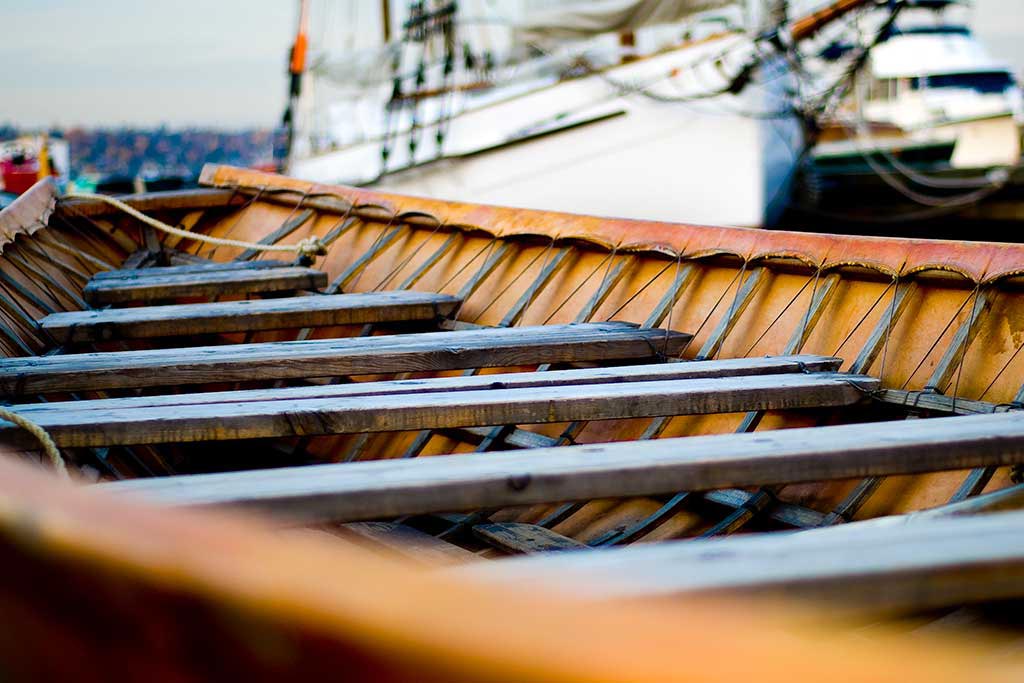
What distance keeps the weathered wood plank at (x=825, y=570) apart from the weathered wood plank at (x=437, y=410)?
4.50 ft

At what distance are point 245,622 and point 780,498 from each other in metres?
2.30

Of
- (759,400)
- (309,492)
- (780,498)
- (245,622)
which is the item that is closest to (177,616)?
(245,622)

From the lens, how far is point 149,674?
0.80m

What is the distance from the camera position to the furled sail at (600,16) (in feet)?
42.8

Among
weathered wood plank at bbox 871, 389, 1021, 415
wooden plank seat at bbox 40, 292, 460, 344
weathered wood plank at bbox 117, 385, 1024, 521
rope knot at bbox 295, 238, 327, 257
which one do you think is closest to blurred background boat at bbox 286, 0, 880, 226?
rope knot at bbox 295, 238, 327, 257

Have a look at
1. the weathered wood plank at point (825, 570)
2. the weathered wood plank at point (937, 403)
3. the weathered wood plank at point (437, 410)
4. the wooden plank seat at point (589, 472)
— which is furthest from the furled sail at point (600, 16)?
the weathered wood plank at point (825, 570)

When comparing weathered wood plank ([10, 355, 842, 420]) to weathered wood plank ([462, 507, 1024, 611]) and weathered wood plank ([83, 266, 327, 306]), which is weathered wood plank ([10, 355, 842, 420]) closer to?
weathered wood plank ([462, 507, 1024, 611])

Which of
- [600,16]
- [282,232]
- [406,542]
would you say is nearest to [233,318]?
[406,542]

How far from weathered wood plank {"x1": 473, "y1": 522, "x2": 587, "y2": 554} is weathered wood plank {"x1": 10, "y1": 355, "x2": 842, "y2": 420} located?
1.34 feet

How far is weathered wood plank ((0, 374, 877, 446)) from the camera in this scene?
232 cm

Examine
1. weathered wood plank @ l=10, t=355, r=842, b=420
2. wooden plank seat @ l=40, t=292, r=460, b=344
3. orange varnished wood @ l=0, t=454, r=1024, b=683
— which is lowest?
wooden plank seat @ l=40, t=292, r=460, b=344

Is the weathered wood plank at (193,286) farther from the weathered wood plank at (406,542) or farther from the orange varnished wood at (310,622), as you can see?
the orange varnished wood at (310,622)

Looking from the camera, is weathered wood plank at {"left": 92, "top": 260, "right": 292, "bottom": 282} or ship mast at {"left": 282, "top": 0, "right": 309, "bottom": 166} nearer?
weathered wood plank at {"left": 92, "top": 260, "right": 292, "bottom": 282}

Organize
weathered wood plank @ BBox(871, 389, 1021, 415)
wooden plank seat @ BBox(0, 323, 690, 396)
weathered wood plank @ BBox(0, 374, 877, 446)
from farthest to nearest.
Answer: wooden plank seat @ BBox(0, 323, 690, 396)
weathered wood plank @ BBox(871, 389, 1021, 415)
weathered wood plank @ BBox(0, 374, 877, 446)
